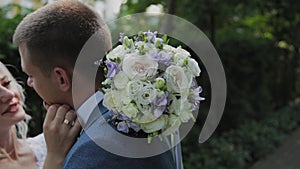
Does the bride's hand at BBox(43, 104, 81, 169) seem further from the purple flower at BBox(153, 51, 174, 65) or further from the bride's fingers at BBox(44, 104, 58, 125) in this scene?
the purple flower at BBox(153, 51, 174, 65)

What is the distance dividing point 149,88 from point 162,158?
282mm

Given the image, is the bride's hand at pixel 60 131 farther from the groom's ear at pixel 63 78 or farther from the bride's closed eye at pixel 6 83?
the bride's closed eye at pixel 6 83

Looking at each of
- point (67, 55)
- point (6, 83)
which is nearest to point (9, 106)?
point (6, 83)

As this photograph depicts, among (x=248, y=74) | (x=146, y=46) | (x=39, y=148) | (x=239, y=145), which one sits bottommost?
(x=239, y=145)

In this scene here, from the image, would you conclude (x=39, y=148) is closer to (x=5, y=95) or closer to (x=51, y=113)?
(x=5, y=95)

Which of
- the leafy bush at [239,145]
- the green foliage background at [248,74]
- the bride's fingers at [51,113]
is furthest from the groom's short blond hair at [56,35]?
the leafy bush at [239,145]

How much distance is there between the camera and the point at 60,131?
6.14ft

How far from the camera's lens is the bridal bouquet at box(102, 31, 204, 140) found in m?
1.62

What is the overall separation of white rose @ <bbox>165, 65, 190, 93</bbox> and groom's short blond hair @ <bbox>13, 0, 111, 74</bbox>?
353 millimetres

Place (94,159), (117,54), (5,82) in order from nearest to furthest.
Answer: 1. (94,159)
2. (117,54)
3. (5,82)

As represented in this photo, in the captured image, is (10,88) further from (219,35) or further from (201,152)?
(219,35)

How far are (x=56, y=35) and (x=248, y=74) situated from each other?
759 centimetres

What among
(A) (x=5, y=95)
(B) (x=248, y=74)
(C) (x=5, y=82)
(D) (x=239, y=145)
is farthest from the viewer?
(B) (x=248, y=74)

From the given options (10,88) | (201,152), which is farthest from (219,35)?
(10,88)
